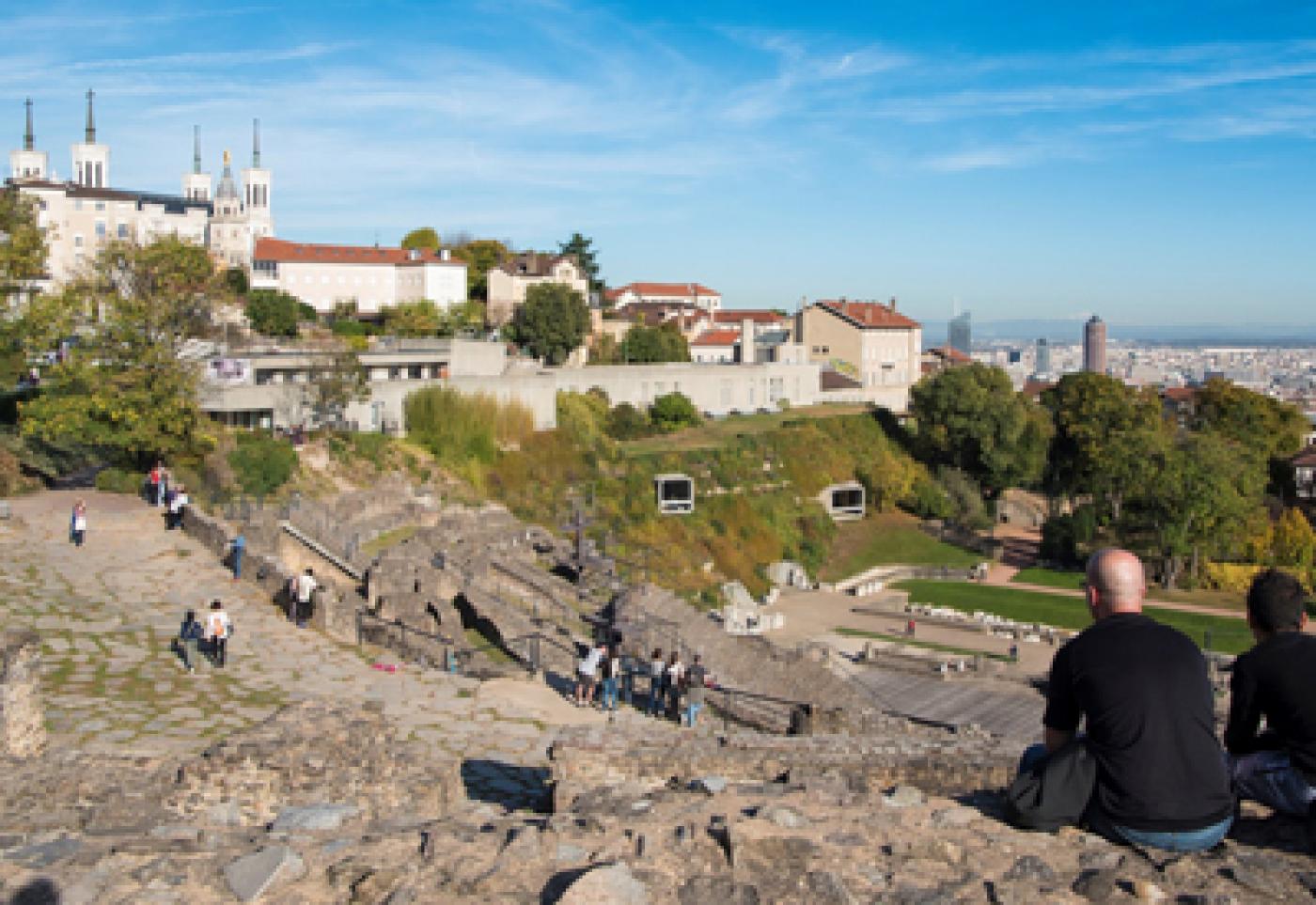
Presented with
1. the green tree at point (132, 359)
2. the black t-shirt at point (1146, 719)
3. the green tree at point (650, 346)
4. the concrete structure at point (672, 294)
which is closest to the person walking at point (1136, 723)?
the black t-shirt at point (1146, 719)

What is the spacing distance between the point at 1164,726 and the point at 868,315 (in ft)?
232

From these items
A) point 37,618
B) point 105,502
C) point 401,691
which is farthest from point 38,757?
point 105,502

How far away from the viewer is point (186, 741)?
11.1 m

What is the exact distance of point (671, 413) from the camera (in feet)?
165

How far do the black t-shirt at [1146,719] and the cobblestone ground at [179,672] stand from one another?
7.27 metres

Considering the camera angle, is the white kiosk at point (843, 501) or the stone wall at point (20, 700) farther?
the white kiosk at point (843, 501)

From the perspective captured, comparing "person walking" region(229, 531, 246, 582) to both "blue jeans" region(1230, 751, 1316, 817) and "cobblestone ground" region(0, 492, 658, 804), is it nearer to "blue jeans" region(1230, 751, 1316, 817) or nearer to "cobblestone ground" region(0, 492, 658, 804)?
"cobblestone ground" region(0, 492, 658, 804)

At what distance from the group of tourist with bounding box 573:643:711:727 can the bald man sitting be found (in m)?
10.0

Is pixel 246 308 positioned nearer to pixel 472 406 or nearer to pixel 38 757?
pixel 472 406

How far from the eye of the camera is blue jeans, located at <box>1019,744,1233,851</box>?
203 inches

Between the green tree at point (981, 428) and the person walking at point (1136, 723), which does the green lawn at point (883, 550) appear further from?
the person walking at point (1136, 723)

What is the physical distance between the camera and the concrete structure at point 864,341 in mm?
71812

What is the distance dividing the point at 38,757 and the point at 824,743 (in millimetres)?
6480

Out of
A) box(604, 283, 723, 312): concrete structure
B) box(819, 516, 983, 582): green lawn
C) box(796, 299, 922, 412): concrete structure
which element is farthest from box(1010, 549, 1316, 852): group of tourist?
box(604, 283, 723, 312): concrete structure
